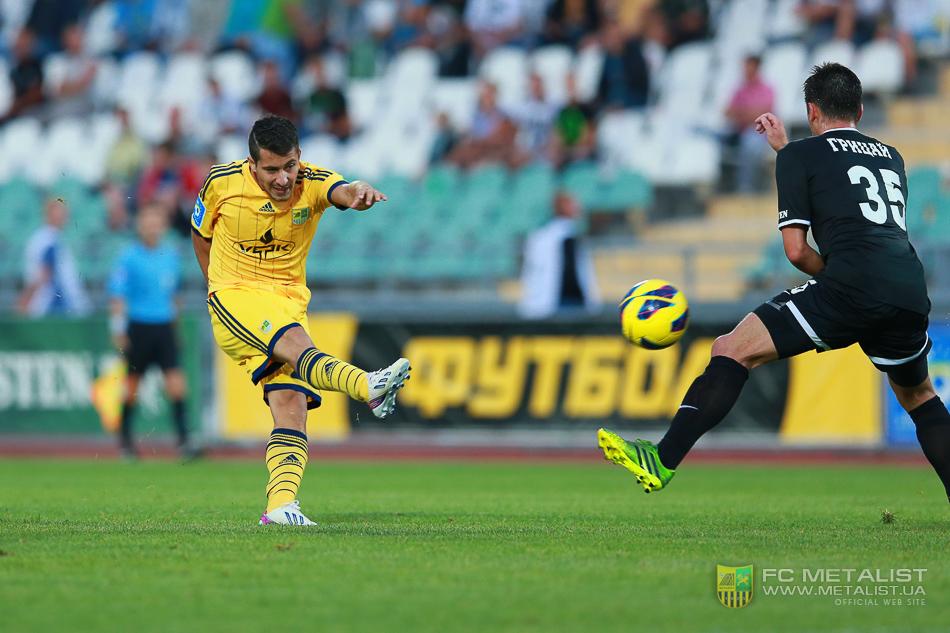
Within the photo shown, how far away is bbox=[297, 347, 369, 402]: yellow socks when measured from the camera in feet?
25.9

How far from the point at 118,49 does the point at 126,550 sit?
2149cm

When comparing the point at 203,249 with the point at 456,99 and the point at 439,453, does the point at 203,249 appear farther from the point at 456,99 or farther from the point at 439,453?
the point at 456,99

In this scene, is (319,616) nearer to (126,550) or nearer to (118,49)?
(126,550)

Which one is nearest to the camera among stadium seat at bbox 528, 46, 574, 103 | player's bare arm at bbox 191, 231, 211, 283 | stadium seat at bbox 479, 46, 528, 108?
player's bare arm at bbox 191, 231, 211, 283

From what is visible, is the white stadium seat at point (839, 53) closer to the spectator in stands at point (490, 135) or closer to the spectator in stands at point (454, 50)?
the spectator in stands at point (490, 135)

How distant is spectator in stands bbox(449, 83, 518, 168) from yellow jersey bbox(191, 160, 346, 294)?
1310 cm

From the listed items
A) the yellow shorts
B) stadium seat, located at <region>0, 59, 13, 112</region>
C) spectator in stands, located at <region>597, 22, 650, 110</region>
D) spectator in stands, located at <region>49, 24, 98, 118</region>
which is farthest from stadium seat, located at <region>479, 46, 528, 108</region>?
the yellow shorts

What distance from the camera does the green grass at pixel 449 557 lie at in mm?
5516

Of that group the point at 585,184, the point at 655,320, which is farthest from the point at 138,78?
the point at 655,320

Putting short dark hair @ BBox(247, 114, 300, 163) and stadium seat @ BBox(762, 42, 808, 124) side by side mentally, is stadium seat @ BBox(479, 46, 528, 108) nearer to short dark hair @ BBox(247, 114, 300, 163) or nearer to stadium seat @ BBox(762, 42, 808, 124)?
stadium seat @ BBox(762, 42, 808, 124)

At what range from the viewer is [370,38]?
83.8 feet

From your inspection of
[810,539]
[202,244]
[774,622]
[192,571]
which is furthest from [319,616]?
[202,244]

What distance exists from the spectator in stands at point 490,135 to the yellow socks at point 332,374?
1368 centimetres

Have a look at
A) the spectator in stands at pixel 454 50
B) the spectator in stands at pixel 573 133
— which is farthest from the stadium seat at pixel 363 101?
the spectator in stands at pixel 573 133
